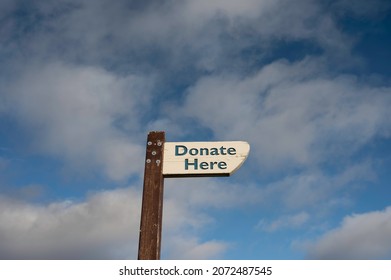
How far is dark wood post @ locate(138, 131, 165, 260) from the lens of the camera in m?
4.88

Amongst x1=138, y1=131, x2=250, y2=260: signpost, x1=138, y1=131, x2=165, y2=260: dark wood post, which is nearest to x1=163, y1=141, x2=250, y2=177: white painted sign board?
x1=138, y1=131, x2=250, y2=260: signpost

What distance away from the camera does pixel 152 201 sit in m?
5.14

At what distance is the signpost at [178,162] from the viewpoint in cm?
514

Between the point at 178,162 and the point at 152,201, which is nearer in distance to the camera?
the point at 152,201

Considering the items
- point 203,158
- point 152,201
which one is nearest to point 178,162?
point 203,158

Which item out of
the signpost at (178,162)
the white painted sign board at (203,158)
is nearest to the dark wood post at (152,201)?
the signpost at (178,162)

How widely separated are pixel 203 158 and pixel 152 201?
3.06 feet

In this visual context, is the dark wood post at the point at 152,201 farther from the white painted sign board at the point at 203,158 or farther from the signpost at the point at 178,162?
the white painted sign board at the point at 203,158

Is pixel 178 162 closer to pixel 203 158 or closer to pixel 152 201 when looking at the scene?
pixel 203 158
